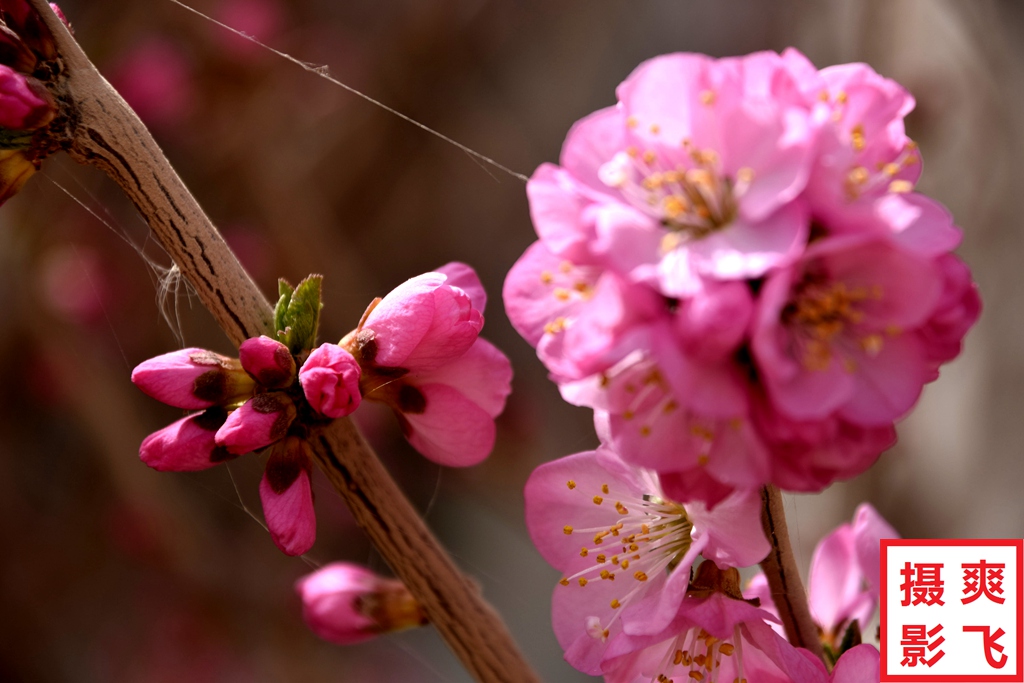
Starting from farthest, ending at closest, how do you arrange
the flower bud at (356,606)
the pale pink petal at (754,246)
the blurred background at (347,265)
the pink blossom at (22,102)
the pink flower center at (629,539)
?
the blurred background at (347,265) → the flower bud at (356,606) → the pink flower center at (629,539) → the pink blossom at (22,102) → the pale pink petal at (754,246)

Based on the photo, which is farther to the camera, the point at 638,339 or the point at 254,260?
Answer: the point at 254,260

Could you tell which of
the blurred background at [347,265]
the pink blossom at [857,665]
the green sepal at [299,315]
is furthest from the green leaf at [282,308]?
the blurred background at [347,265]

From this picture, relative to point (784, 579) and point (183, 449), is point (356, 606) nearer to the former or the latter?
point (183, 449)

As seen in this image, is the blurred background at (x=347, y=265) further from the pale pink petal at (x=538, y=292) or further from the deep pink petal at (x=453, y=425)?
the pale pink petal at (x=538, y=292)

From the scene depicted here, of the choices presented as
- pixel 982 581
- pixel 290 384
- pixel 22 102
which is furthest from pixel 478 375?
pixel 982 581

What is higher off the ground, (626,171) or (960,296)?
(626,171)

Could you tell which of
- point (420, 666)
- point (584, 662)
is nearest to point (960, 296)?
point (584, 662)

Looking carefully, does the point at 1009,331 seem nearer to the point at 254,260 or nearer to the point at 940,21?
the point at 940,21
